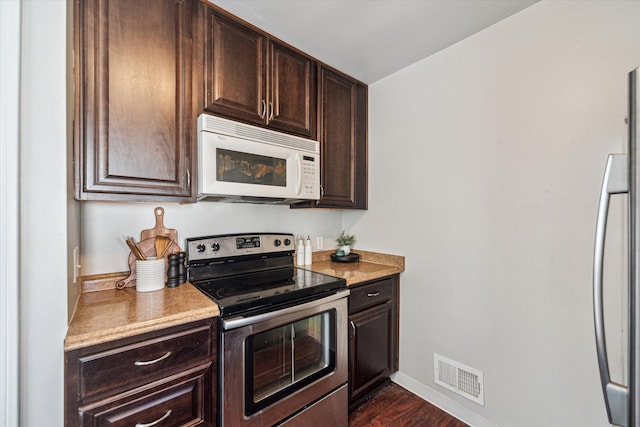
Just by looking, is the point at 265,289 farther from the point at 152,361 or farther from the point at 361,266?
the point at 361,266

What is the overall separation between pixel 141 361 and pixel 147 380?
3.2 inches

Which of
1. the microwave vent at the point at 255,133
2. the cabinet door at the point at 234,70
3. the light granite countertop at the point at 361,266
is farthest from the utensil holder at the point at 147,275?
the light granite countertop at the point at 361,266

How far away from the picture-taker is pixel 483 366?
65.8 inches

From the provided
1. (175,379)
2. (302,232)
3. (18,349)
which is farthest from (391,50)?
(18,349)

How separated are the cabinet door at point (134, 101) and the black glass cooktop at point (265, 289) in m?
0.53

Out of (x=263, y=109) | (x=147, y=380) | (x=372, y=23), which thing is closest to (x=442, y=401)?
(x=147, y=380)

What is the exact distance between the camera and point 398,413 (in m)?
1.81

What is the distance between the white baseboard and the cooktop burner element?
105cm

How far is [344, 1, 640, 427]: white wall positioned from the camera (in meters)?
1.30

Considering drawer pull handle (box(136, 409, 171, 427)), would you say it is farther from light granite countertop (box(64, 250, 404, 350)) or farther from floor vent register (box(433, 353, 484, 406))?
floor vent register (box(433, 353, 484, 406))

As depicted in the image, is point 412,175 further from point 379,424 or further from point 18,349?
point 18,349

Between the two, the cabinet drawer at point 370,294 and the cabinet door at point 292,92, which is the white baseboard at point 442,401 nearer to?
the cabinet drawer at point 370,294

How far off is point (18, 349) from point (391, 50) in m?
2.40

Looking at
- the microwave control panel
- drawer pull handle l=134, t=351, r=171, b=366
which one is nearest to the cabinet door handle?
the microwave control panel
